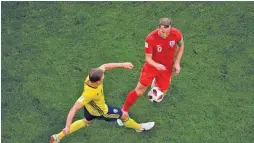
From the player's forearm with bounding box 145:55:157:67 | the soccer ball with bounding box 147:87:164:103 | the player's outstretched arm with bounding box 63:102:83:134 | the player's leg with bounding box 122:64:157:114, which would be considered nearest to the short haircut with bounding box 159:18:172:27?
the player's forearm with bounding box 145:55:157:67

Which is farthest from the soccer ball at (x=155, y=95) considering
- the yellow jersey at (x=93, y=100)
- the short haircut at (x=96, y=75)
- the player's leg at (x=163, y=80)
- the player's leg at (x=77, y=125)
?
the short haircut at (x=96, y=75)

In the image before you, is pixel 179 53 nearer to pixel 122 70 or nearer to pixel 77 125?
pixel 122 70

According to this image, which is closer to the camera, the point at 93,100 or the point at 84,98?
the point at 84,98

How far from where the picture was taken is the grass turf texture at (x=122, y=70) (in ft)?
26.0

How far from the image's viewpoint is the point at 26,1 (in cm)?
952

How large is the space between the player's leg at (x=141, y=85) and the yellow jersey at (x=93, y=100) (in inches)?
21.1

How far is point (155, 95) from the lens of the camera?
25.2 feet

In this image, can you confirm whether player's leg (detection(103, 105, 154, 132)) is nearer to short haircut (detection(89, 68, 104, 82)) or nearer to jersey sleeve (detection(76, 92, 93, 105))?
jersey sleeve (detection(76, 92, 93, 105))

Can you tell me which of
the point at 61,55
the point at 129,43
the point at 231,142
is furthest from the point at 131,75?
the point at 231,142

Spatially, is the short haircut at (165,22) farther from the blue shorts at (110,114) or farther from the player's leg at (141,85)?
the blue shorts at (110,114)

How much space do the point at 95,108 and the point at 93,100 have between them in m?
0.19

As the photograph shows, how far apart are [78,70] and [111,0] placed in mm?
1576

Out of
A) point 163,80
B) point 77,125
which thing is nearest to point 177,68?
point 163,80

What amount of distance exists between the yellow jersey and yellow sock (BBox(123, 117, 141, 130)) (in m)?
0.53
